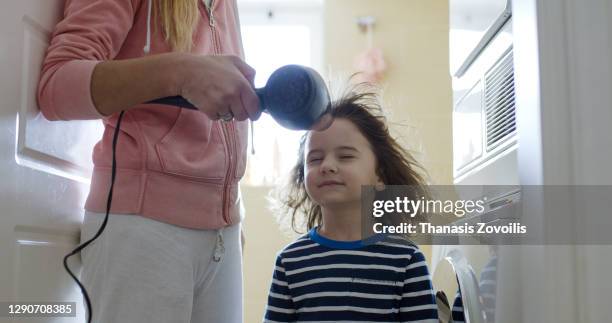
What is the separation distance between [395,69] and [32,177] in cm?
218

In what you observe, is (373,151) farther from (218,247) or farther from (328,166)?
(218,247)

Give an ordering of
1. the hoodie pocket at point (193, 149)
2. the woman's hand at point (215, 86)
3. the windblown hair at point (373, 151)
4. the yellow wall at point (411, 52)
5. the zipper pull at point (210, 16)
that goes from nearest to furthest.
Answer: the woman's hand at point (215, 86), the hoodie pocket at point (193, 149), the zipper pull at point (210, 16), the windblown hair at point (373, 151), the yellow wall at point (411, 52)

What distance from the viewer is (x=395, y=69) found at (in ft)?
9.11

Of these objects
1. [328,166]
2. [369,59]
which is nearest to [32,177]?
[328,166]

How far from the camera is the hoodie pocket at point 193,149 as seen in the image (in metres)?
0.80

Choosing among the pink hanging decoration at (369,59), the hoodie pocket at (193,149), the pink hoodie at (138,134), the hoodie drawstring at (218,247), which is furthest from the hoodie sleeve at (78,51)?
the pink hanging decoration at (369,59)

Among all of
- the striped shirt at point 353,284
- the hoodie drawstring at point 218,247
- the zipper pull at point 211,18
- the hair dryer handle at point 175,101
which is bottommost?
the striped shirt at point 353,284

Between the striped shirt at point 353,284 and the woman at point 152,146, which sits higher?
the woman at point 152,146

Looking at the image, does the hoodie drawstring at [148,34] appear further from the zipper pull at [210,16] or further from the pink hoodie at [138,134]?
the zipper pull at [210,16]

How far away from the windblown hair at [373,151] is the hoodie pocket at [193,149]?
31 centimetres

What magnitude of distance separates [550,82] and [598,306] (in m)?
0.24

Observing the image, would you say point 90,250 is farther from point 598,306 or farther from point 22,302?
point 598,306

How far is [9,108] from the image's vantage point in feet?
2.38

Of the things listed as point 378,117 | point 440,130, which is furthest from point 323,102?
point 440,130
